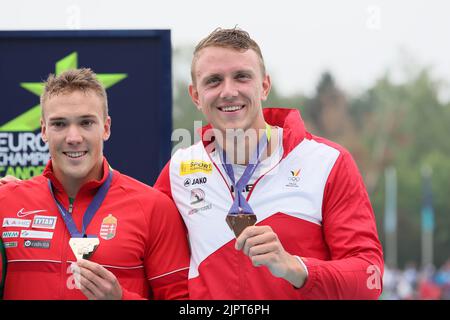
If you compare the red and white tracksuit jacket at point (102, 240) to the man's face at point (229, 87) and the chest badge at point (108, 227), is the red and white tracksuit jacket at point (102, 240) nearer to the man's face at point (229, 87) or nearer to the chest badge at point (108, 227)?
the chest badge at point (108, 227)

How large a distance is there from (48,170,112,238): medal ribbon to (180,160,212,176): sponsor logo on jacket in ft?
1.50

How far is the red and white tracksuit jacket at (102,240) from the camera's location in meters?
3.94

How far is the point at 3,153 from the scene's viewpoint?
5.27m

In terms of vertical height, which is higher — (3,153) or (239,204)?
(3,153)

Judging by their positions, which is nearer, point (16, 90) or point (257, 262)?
point (257, 262)

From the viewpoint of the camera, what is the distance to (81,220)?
4051mm

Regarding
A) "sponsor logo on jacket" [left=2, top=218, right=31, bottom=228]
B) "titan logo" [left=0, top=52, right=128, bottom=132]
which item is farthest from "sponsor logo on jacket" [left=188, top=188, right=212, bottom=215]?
"titan logo" [left=0, top=52, right=128, bottom=132]

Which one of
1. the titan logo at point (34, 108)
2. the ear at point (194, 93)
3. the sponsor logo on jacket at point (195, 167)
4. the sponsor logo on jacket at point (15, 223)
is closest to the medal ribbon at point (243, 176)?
the sponsor logo on jacket at point (195, 167)

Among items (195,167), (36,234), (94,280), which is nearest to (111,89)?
(195,167)

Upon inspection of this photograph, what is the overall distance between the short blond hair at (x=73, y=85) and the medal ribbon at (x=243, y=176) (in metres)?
0.73

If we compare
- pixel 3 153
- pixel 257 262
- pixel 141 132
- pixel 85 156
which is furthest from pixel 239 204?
pixel 3 153

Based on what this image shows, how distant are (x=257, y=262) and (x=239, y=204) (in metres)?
0.53

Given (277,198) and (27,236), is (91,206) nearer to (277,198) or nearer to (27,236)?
(27,236)

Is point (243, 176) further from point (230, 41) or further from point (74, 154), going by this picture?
point (74, 154)
